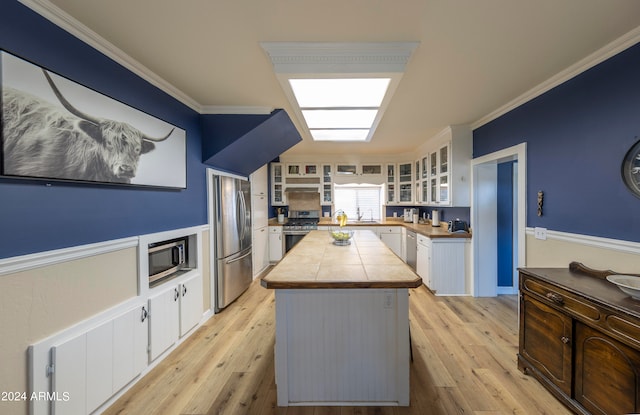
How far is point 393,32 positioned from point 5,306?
2568mm

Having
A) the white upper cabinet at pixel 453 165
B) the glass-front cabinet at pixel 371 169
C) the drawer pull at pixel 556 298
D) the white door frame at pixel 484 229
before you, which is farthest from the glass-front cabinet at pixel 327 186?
the drawer pull at pixel 556 298

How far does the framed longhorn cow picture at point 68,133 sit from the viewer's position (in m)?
1.16

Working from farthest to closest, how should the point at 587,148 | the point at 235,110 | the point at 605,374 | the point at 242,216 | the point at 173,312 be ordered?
the point at 242,216 < the point at 235,110 < the point at 173,312 < the point at 587,148 < the point at 605,374

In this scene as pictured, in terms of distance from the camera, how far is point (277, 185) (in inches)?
218

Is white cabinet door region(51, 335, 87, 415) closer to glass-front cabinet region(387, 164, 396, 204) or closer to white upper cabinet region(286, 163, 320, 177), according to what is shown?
white upper cabinet region(286, 163, 320, 177)

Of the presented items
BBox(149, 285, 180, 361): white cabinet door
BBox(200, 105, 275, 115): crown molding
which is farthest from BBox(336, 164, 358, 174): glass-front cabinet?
BBox(149, 285, 180, 361): white cabinet door

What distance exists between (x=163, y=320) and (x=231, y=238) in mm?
1263

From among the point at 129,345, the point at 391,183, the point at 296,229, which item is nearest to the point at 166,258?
the point at 129,345

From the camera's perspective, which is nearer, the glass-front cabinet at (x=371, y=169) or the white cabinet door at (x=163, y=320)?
the white cabinet door at (x=163, y=320)

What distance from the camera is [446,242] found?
350 cm

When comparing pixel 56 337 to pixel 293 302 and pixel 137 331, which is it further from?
pixel 293 302

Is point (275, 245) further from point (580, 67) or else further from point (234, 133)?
point (580, 67)

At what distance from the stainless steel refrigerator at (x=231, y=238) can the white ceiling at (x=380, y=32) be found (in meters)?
1.35

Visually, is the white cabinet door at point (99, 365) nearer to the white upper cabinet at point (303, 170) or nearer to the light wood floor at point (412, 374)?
the light wood floor at point (412, 374)
